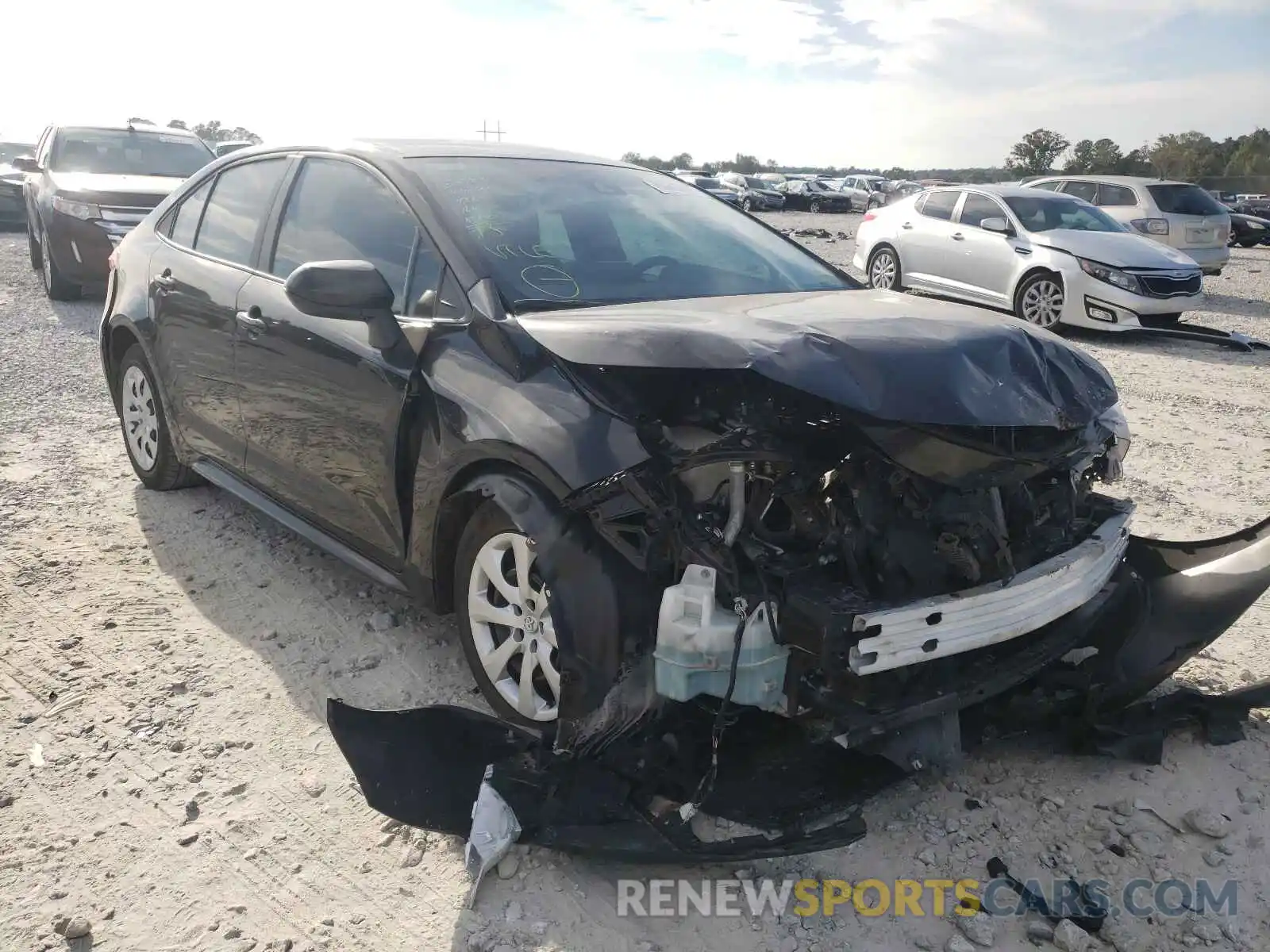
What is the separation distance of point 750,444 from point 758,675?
0.56 meters

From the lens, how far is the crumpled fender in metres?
2.94

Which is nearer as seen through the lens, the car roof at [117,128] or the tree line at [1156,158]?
the car roof at [117,128]

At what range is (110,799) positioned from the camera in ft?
8.86

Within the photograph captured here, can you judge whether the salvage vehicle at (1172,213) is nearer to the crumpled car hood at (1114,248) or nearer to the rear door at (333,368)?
the crumpled car hood at (1114,248)

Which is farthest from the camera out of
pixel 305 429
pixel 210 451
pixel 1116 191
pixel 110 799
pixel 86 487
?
pixel 1116 191

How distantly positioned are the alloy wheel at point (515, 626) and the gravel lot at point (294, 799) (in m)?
0.38

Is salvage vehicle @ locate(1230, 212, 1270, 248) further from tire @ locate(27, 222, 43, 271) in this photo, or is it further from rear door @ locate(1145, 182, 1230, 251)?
tire @ locate(27, 222, 43, 271)

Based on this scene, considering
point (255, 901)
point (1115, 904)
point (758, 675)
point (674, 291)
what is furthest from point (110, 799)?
point (1115, 904)

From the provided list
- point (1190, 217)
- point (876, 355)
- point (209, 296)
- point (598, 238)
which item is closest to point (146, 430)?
point (209, 296)

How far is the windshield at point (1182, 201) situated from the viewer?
561 inches

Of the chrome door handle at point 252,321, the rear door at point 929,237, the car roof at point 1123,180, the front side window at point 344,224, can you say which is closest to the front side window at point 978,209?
the rear door at point 929,237

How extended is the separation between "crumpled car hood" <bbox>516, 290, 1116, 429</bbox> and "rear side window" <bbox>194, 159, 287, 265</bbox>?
175 centimetres

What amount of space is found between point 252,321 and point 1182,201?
48.0 feet

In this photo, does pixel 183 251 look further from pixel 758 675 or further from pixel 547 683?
pixel 758 675
